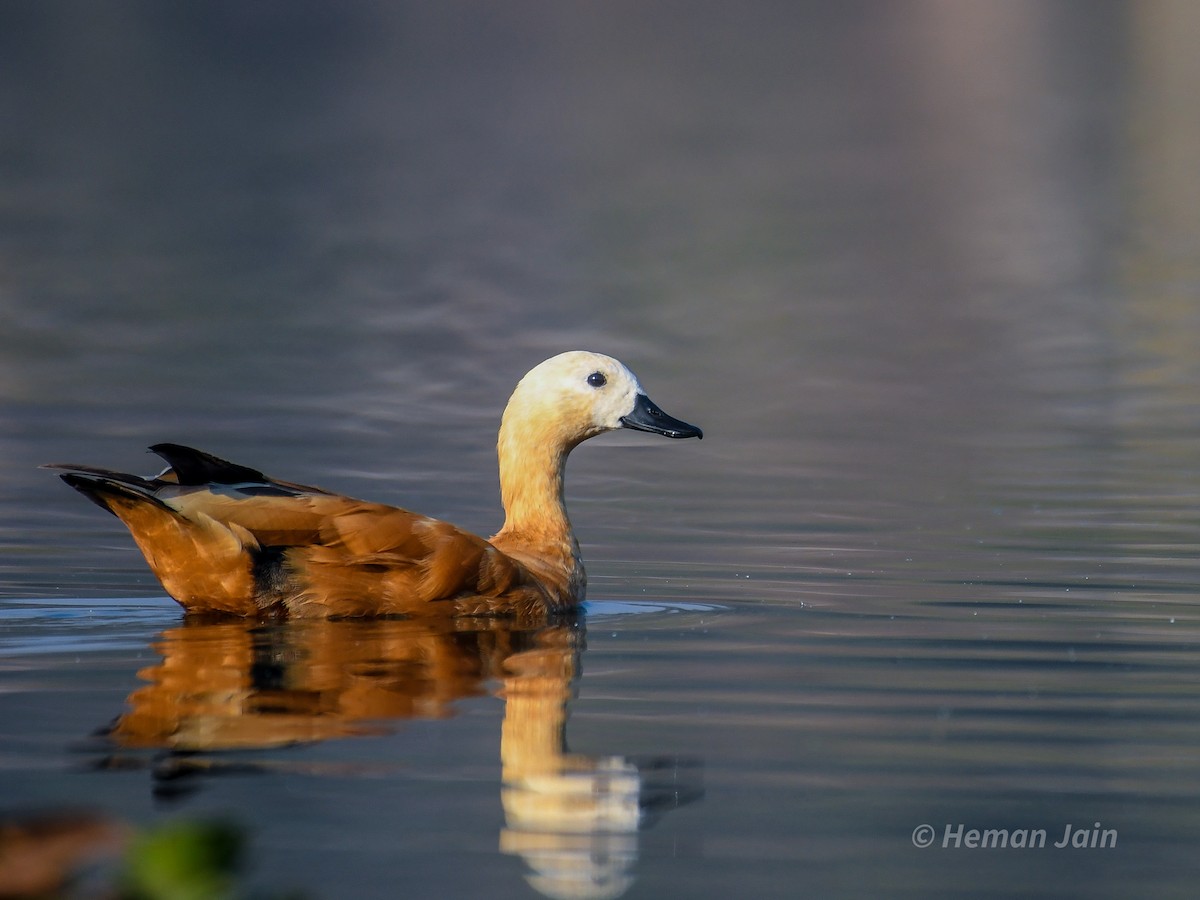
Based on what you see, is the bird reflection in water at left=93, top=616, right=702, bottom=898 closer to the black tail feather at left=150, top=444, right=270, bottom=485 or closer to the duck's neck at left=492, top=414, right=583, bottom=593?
the black tail feather at left=150, top=444, right=270, bottom=485

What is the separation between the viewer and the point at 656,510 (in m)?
12.3

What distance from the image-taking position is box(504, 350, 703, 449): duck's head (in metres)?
9.48

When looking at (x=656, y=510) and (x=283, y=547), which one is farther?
(x=656, y=510)

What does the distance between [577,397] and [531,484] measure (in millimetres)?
449

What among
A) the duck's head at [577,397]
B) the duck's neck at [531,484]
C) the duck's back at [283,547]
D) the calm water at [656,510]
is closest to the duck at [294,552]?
the duck's back at [283,547]

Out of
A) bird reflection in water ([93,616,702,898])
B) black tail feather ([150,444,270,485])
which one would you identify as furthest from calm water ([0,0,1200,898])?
black tail feather ([150,444,270,485])

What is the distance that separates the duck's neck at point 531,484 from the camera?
9.34 metres

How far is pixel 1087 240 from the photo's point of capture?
118ft

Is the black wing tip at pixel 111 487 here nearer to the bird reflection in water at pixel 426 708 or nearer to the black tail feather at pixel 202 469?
the black tail feather at pixel 202 469

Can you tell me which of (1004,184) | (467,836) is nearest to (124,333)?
(467,836)

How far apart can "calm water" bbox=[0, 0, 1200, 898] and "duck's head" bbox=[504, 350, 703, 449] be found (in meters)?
0.76

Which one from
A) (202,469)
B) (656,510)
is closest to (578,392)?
(202,469)

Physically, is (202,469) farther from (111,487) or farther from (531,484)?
(531,484)

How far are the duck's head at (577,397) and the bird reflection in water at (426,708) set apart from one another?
1.14m
